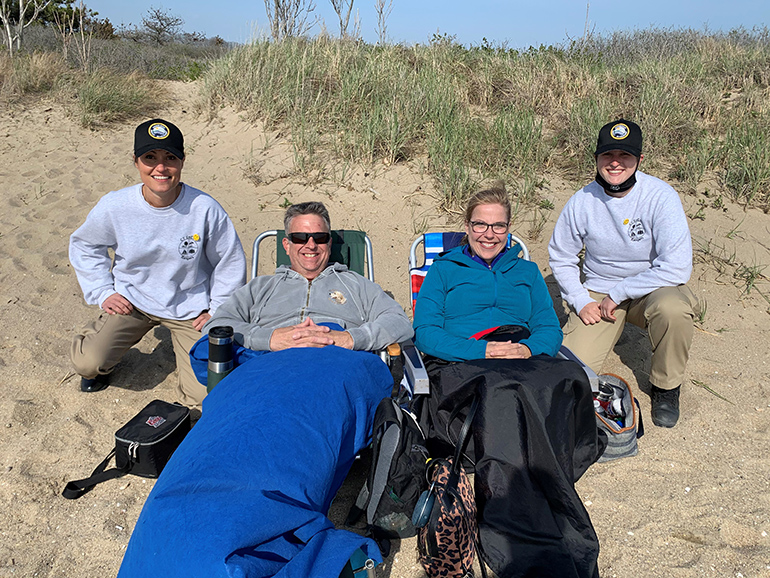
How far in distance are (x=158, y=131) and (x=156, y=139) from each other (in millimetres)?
57

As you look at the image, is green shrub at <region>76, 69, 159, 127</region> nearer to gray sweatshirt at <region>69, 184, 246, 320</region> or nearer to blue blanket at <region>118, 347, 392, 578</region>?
gray sweatshirt at <region>69, 184, 246, 320</region>

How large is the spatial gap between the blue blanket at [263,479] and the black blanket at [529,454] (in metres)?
→ 0.51

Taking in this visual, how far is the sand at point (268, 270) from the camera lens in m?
2.48

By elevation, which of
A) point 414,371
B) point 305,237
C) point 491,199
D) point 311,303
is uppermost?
point 491,199

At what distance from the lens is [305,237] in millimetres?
3166

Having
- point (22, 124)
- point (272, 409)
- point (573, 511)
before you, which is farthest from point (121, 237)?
point (22, 124)

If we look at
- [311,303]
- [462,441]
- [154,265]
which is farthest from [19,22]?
[462,441]

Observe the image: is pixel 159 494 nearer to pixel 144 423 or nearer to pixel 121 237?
pixel 144 423

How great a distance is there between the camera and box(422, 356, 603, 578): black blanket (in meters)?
2.15

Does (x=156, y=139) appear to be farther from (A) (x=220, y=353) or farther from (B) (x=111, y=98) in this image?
(B) (x=111, y=98)

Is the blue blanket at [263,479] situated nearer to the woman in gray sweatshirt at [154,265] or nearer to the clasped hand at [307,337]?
the clasped hand at [307,337]

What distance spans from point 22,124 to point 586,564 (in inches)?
341

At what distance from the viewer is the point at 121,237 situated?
10.7ft

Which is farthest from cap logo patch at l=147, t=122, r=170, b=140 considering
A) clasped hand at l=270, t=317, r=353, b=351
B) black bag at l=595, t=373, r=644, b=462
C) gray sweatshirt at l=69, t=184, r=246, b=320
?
black bag at l=595, t=373, r=644, b=462
